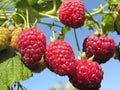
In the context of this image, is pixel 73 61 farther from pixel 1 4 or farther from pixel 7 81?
pixel 1 4

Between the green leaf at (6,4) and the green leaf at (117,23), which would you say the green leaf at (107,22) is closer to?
the green leaf at (117,23)

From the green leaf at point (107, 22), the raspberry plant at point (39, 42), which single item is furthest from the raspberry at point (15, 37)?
the green leaf at point (107, 22)

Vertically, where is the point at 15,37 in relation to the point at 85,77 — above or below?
above

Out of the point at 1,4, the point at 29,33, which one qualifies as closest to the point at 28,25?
the point at 29,33

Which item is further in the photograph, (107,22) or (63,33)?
(107,22)

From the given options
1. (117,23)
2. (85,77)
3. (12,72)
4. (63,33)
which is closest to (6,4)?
(63,33)

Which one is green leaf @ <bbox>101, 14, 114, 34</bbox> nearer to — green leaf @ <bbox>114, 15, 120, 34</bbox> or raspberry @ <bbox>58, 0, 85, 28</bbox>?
green leaf @ <bbox>114, 15, 120, 34</bbox>

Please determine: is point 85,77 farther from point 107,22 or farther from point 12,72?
point 107,22
